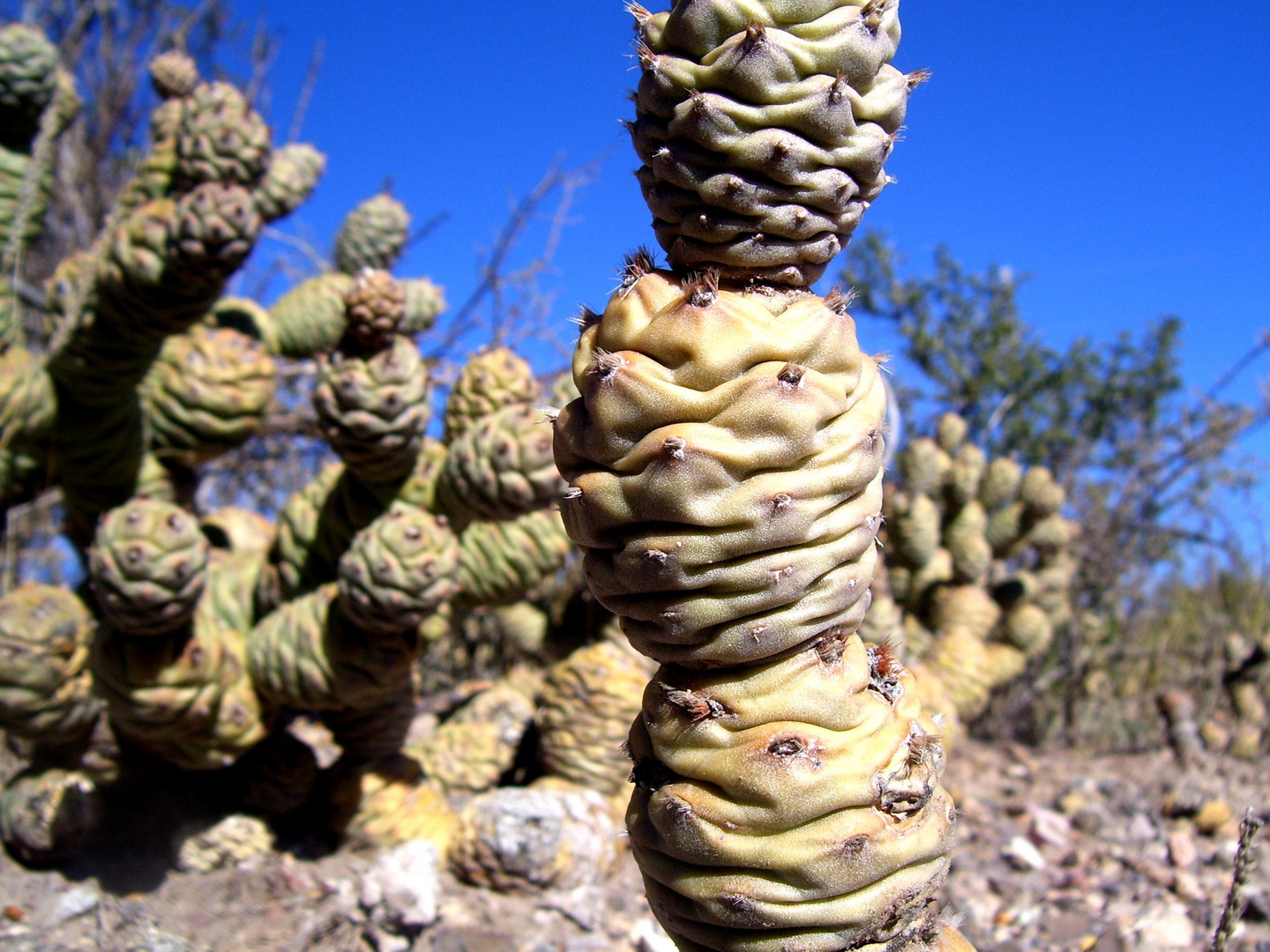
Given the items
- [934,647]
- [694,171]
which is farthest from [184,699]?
[934,647]

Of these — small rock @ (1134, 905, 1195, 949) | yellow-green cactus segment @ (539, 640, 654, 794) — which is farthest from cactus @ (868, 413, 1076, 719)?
yellow-green cactus segment @ (539, 640, 654, 794)

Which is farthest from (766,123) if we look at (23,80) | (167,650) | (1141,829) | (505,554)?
(1141,829)

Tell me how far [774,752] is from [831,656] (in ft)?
0.62

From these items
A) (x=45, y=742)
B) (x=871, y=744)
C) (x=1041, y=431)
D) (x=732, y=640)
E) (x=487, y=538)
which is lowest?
(x=45, y=742)

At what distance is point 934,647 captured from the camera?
4844 millimetres

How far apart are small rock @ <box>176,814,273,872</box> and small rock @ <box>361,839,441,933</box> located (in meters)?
0.43

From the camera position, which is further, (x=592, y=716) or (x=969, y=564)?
(x=969, y=564)

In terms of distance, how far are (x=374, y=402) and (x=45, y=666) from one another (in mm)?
1238

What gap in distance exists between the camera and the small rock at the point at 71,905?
2.76 metres

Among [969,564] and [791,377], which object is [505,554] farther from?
[969,564]

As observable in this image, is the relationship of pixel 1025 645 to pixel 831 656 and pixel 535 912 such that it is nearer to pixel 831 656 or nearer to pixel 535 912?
pixel 535 912

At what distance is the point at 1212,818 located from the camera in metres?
3.96

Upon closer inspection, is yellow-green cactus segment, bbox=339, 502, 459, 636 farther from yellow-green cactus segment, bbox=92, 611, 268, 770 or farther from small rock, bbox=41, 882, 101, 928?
small rock, bbox=41, 882, 101, 928

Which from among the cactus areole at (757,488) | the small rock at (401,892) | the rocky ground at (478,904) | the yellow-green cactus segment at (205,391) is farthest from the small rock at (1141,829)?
the yellow-green cactus segment at (205,391)
